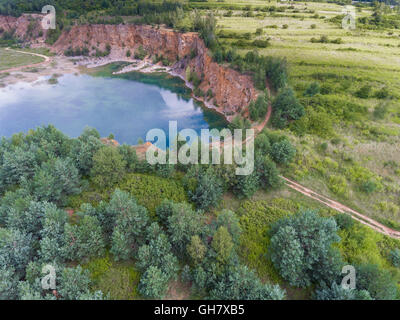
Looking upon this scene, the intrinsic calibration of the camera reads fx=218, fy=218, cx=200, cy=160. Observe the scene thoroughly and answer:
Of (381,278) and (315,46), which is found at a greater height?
(315,46)

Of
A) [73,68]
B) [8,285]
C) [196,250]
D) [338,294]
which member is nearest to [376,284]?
[338,294]

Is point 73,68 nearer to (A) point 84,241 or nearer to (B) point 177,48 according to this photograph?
(B) point 177,48

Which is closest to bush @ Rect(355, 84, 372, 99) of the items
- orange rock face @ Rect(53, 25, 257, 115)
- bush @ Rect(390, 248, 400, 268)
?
orange rock face @ Rect(53, 25, 257, 115)

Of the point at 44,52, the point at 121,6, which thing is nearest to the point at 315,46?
the point at 121,6

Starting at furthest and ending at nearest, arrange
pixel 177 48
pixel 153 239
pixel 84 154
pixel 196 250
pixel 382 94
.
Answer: pixel 177 48 → pixel 382 94 → pixel 84 154 → pixel 153 239 → pixel 196 250

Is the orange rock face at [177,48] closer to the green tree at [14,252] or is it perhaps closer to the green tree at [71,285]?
the green tree at [71,285]

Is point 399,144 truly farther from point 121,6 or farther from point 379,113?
point 121,6
